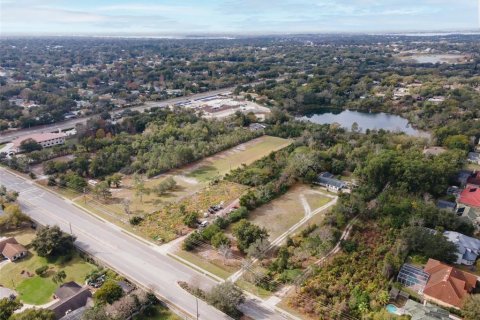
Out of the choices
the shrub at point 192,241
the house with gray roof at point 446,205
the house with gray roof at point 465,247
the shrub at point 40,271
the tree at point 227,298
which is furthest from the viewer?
the house with gray roof at point 446,205

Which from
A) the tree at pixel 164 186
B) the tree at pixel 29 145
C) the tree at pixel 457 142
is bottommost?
the tree at pixel 164 186

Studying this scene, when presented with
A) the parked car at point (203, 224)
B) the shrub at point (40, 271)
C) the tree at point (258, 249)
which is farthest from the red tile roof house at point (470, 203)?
the shrub at point (40, 271)

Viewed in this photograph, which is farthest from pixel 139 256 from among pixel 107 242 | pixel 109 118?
pixel 109 118

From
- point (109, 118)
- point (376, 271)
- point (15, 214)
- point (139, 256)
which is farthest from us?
point (109, 118)

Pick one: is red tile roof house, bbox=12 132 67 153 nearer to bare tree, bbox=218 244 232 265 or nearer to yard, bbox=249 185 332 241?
yard, bbox=249 185 332 241

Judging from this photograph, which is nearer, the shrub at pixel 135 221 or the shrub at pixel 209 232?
the shrub at pixel 209 232

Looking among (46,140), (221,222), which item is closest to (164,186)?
(221,222)

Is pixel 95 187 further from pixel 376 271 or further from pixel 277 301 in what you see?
pixel 376 271

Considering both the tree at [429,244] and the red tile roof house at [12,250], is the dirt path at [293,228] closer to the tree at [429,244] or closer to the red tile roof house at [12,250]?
the tree at [429,244]
